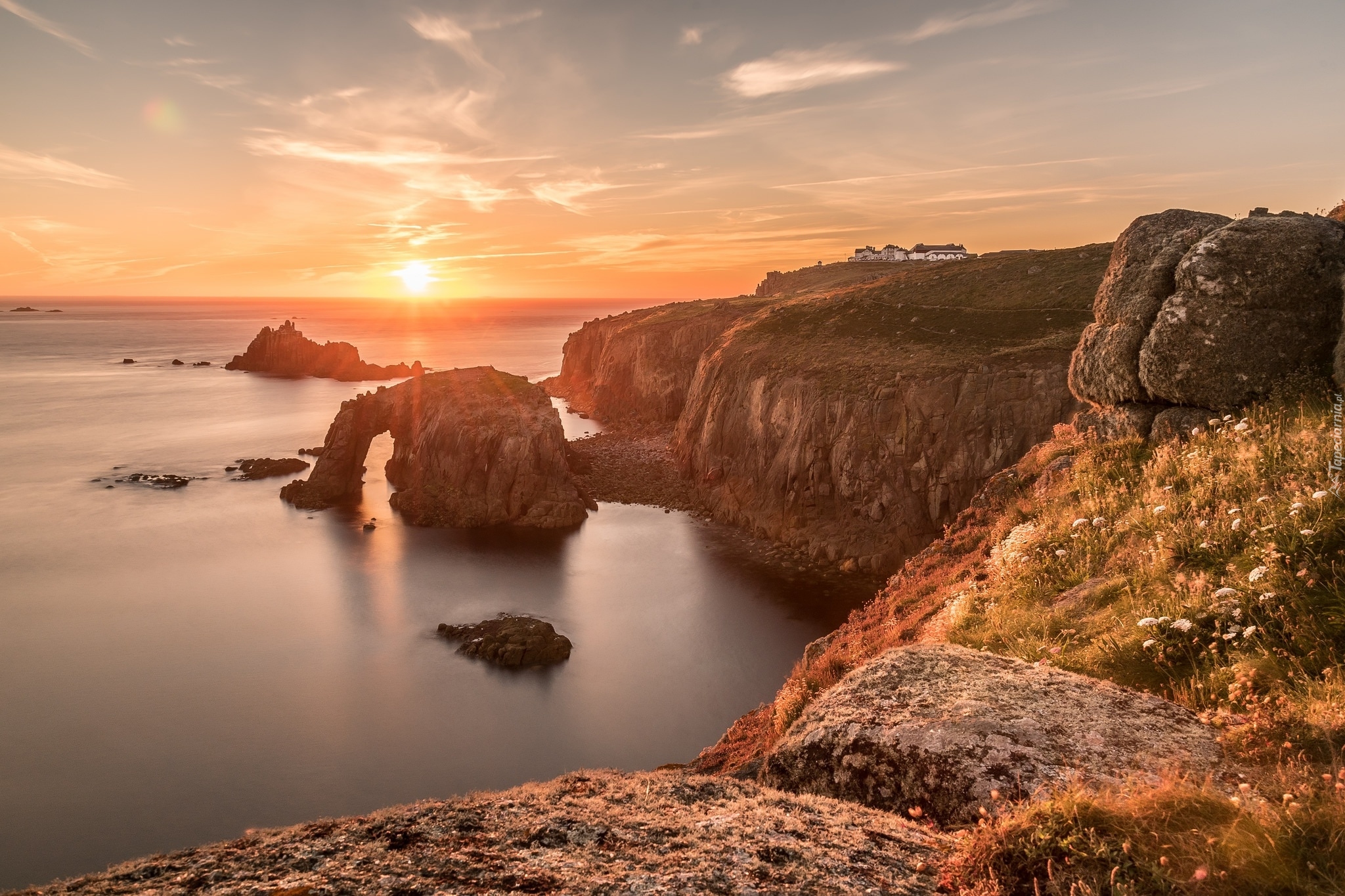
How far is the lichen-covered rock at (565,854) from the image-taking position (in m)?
5.32

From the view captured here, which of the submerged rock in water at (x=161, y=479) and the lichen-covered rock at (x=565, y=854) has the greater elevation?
the lichen-covered rock at (x=565, y=854)

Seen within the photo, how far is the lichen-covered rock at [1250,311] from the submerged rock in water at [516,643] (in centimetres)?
2976

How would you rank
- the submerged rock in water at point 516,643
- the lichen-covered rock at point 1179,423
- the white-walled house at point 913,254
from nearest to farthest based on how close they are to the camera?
the lichen-covered rock at point 1179,423
the submerged rock in water at point 516,643
the white-walled house at point 913,254

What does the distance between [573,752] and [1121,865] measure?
90.1 feet

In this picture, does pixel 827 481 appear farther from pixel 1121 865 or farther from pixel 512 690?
pixel 1121 865

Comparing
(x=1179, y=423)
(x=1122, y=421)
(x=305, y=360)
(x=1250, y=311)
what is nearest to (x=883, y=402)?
(x=1122, y=421)

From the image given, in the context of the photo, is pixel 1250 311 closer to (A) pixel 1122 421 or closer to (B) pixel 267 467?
(A) pixel 1122 421

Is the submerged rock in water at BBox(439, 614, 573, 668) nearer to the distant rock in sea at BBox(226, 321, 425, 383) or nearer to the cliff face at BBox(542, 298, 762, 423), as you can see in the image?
the cliff face at BBox(542, 298, 762, 423)

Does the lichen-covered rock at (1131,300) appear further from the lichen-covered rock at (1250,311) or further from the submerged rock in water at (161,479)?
the submerged rock in water at (161,479)

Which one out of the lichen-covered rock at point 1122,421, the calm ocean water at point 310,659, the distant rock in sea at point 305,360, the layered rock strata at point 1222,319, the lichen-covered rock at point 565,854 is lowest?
the calm ocean water at point 310,659

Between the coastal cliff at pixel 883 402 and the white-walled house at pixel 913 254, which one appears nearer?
the coastal cliff at pixel 883 402

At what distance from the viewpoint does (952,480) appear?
4619cm

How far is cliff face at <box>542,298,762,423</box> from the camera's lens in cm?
9031

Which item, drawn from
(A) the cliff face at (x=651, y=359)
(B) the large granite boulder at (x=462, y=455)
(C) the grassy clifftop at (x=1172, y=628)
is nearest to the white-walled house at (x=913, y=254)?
(A) the cliff face at (x=651, y=359)
